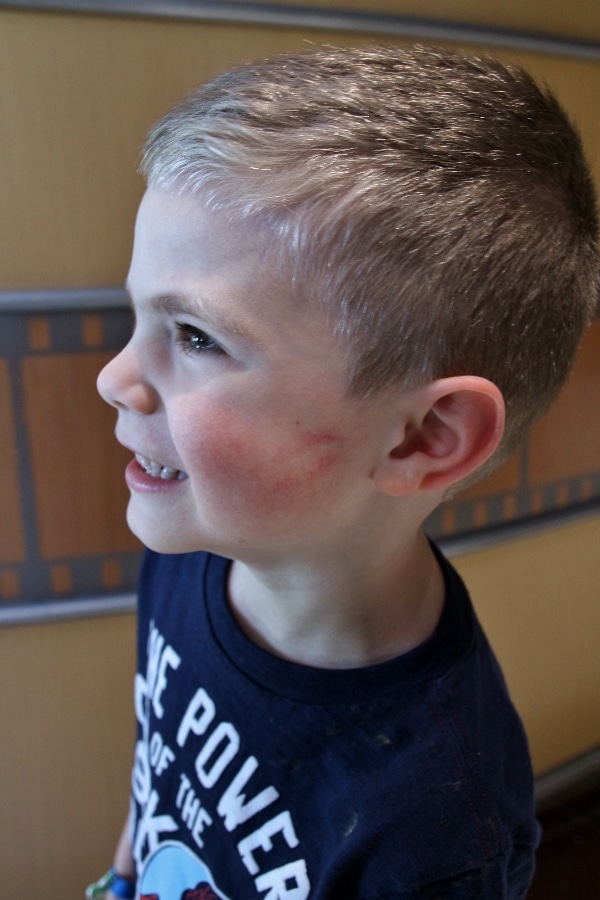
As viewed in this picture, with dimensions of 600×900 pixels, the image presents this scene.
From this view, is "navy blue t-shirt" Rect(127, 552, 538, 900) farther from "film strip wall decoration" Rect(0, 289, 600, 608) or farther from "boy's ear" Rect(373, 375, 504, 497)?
"film strip wall decoration" Rect(0, 289, 600, 608)

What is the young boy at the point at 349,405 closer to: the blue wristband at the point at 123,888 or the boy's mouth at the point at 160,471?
the boy's mouth at the point at 160,471

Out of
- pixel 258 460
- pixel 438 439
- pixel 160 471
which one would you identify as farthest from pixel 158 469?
pixel 438 439

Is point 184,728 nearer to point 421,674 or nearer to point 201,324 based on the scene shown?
point 421,674

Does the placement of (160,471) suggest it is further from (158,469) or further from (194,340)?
(194,340)

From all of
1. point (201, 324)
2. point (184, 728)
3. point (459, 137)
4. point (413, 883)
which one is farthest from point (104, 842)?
point (459, 137)

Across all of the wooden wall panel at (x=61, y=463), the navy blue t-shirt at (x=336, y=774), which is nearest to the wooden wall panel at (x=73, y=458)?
the wooden wall panel at (x=61, y=463)

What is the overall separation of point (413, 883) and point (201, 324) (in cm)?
40

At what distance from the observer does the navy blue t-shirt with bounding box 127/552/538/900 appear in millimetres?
508

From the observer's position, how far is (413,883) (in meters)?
0.49

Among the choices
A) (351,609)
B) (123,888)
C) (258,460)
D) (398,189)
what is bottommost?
(123,888)

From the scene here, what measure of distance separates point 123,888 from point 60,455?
504 millimetres

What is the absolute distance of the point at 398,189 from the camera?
1.49 feet

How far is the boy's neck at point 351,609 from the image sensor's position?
1.91ft

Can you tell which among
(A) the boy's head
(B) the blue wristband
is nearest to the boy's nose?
(A) the boy's head
